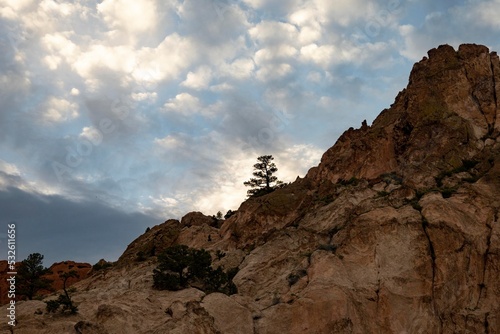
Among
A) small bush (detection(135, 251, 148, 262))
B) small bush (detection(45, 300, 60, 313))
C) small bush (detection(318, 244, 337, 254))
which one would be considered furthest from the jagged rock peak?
small bush (detection(45, 300, 60, 313))

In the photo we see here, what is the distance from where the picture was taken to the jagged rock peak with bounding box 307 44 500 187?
52250mm

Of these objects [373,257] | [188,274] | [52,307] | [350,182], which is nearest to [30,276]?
[52,307]

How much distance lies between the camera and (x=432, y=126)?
2192 inches

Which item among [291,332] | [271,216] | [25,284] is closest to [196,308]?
[291,332]

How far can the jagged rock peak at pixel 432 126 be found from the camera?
52.2 metres

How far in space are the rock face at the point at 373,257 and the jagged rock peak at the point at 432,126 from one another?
23 centimetres

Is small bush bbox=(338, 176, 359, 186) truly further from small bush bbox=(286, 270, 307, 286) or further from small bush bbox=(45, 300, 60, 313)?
small bush bbox=(45, 300, 60, 313)

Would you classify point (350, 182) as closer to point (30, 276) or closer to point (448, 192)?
point (448, 192)

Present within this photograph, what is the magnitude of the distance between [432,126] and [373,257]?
27734 millimetres

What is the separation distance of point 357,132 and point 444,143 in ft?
61.4

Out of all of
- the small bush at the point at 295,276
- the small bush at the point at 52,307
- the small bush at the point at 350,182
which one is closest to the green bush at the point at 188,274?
the small bush at the point at 295,276

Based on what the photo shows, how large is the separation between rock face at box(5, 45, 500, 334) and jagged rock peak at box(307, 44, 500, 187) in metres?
0.23

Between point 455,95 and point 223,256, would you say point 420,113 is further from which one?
point 223,256

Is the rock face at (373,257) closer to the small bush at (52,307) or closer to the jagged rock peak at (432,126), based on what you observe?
the jagged rock peak at (432,126)
